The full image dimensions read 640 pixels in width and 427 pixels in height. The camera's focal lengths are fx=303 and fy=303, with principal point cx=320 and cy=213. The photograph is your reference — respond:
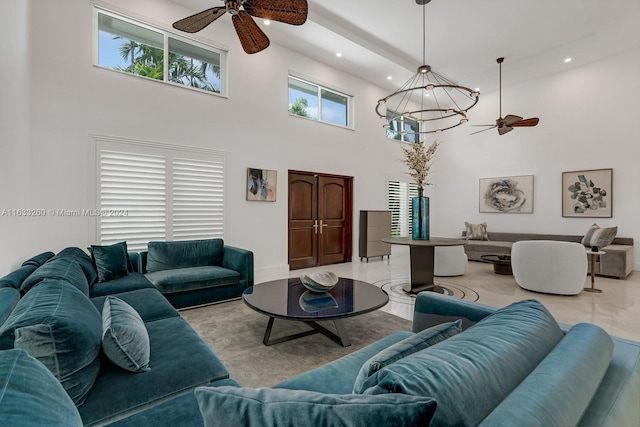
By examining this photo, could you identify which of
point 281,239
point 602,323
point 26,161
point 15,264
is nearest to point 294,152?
point 281,239

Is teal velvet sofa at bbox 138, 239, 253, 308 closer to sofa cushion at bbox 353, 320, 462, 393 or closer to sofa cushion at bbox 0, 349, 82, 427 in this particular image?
sofa cushion at bbox 0, 349, 82, 427

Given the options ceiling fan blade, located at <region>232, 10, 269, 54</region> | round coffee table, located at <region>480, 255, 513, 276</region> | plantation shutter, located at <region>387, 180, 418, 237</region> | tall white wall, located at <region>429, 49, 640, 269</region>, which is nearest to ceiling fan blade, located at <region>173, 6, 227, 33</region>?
ceiling fan blade, located at <region>232, 10, 269, 54</region>

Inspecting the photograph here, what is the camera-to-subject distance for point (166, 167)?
4539 mm

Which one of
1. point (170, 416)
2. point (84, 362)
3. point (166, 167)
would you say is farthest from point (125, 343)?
point (166, 167)

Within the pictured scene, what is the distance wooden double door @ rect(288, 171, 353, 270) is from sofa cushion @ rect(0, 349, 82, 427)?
536cm

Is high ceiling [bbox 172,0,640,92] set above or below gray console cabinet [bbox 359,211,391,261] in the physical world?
above

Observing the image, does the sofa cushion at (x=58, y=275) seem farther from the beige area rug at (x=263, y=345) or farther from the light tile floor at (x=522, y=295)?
the light tile floor at (x=522, y=295)

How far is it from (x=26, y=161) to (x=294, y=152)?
3867 mm

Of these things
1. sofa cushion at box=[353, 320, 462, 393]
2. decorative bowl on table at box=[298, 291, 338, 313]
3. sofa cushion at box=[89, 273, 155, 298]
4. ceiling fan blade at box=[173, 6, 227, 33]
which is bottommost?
decorative bowl on table at box=[298, 291, 338, 313]

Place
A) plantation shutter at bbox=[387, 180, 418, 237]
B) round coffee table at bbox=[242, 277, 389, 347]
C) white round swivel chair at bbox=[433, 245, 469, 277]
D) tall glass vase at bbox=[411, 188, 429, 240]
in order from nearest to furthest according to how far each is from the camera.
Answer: round coffee table at bbox=[242, 277, 389, 347] → tall glass vase at bbox=[411, 188, 429, 240] → white round swivel chair at bbox=[433, 245, 469, 277] → plantation shutter at bbox=[387, 180, 418, 237]

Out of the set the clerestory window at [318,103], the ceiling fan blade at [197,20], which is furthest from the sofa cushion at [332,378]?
the clerestory window at [318,103]

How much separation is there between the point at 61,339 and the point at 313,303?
1.81 m

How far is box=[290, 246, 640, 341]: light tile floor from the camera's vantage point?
336 cm

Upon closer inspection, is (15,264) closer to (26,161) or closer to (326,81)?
(26,161)
